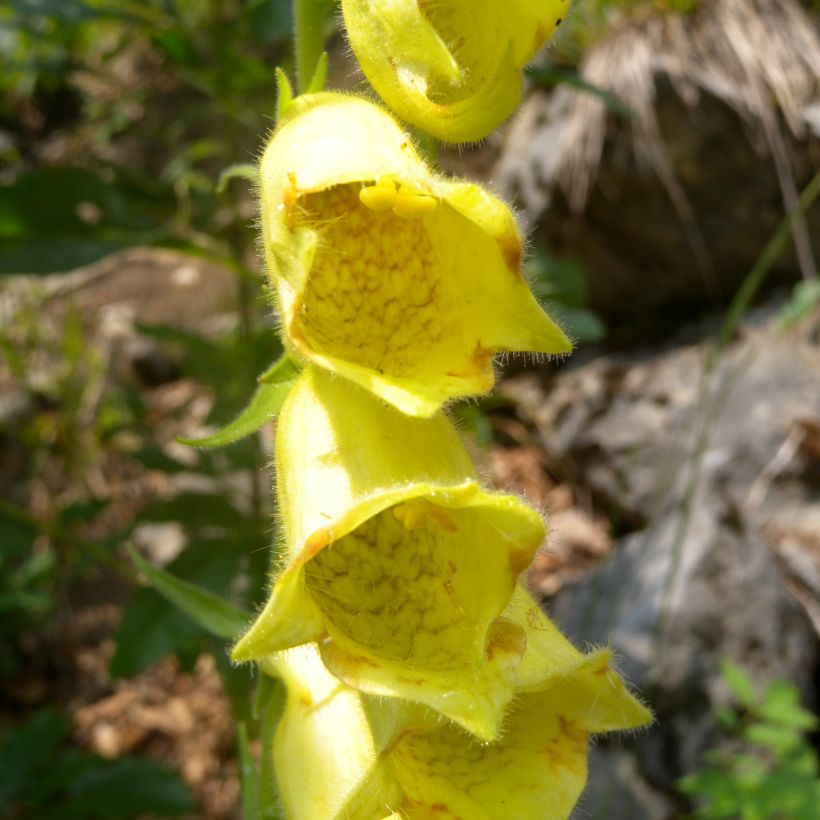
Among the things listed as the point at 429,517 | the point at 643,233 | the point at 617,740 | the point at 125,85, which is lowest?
the point at 125,85

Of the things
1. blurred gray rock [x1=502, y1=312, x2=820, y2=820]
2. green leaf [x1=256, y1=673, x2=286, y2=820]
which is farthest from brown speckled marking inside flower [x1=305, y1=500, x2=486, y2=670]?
blurred gray rock [x1=502, y1=312, x2=820, y2=820]

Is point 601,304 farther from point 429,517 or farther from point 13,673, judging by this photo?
point 429,517

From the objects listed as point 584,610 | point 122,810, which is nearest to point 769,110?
point 584,610

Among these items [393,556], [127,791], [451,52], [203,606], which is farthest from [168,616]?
[451,52]

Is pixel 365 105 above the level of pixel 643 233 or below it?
above

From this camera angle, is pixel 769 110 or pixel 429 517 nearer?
pixel 429 517

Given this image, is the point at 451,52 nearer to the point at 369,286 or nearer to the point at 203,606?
the point at 369,286

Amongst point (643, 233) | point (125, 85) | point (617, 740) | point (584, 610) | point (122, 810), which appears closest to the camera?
point (122, 810)
